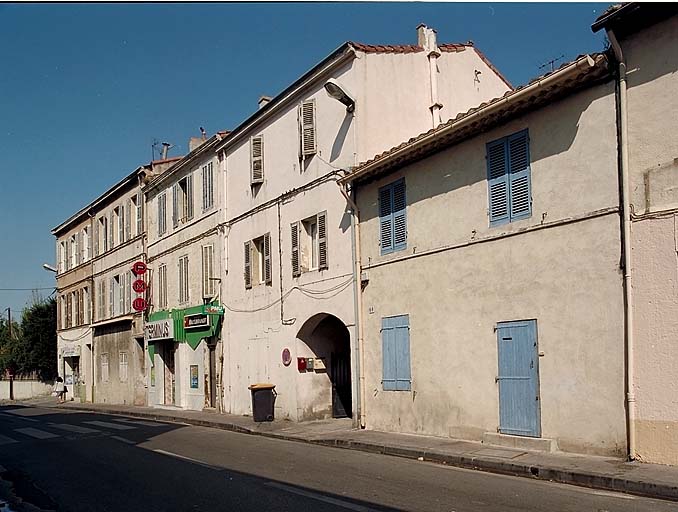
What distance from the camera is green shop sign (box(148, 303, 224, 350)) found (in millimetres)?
24594

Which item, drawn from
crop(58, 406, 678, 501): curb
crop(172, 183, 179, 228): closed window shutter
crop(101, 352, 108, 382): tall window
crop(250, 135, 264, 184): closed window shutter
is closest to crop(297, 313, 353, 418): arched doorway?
crop(58, 406, 678, 501): curb

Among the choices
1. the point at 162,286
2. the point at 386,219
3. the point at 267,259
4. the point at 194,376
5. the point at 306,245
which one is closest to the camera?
the point at 386,219

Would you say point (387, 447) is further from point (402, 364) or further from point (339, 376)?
point (339, 376)

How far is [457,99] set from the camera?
19.8 meters

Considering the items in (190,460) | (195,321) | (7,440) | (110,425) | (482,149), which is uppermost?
(482,149)

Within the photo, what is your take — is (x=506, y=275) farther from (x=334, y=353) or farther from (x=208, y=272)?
(x=208, y=272)

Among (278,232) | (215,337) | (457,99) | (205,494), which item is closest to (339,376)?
(278,232)

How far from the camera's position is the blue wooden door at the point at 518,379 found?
12.2m

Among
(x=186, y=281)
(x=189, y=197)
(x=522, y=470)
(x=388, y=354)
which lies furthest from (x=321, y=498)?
(x=189, y=197)

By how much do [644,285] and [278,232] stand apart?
1203 cm

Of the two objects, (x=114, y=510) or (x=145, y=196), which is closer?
(x=114, y=510)

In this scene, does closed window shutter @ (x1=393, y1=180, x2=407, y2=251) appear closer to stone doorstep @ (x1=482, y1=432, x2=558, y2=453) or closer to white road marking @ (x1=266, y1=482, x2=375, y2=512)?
stone doorstep @ (x1=482, y1=432, x2=558, y2=453)

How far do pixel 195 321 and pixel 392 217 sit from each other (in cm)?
1192

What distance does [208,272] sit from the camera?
25328 mm
